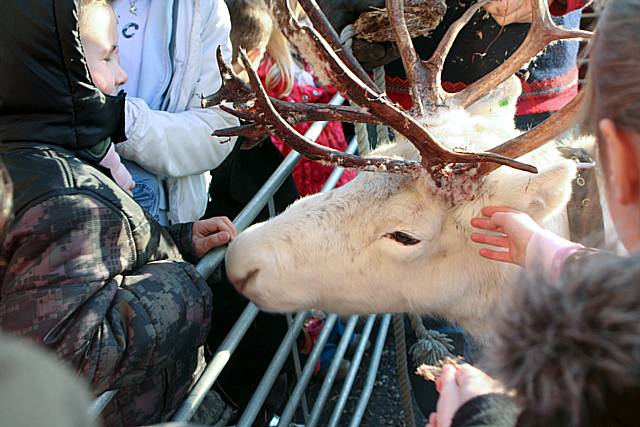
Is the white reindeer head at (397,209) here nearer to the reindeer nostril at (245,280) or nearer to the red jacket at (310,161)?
the reindeer nostril at (245,280)

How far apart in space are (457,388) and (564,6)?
2229 mm

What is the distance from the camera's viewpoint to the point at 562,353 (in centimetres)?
76

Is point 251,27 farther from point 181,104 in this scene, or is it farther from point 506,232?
point 506,232

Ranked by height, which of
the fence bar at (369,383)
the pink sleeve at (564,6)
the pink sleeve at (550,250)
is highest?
the pink sleeve at (564,6)

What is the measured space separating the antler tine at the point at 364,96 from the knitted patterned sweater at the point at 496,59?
1.25 metres

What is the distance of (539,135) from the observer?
1.81 metres

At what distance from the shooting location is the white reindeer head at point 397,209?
184 centimetres

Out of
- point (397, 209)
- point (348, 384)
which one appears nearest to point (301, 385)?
point (348, 384)

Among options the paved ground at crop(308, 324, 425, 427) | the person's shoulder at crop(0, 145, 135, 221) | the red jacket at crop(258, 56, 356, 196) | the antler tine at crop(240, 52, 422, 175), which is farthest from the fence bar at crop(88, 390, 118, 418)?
the paved ground at crop(308, 324, 425, 427)

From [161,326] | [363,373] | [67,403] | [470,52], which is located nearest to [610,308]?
[67,403]

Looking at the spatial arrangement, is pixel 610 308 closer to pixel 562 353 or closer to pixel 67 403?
pixel 562 353

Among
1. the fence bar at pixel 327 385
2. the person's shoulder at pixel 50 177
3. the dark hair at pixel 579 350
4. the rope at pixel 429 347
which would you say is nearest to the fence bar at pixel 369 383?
the fence bar at pixel 327 385

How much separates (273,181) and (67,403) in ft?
6.01

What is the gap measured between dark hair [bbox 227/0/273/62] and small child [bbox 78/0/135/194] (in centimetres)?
104
